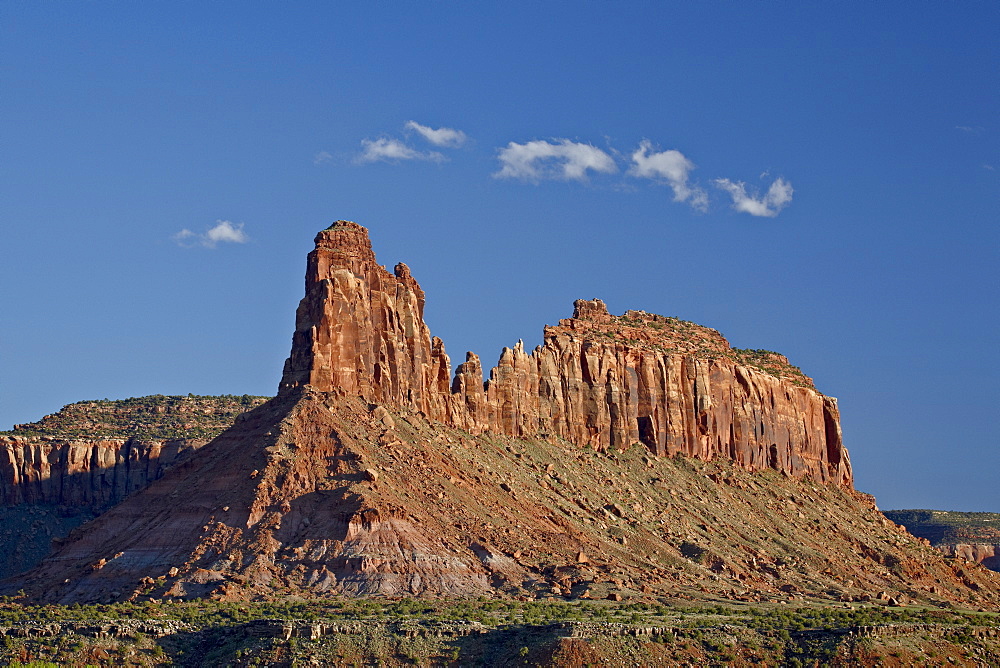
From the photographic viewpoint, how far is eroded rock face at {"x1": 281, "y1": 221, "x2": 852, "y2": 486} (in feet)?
419

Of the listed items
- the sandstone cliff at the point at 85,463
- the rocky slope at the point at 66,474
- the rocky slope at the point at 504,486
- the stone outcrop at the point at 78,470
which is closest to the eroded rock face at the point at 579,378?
the rocky slope at the point at 504,486

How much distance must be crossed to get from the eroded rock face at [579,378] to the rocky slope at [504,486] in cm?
20

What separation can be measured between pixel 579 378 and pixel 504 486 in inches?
1185

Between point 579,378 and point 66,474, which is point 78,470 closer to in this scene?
point 66,474

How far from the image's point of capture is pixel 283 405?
12500cm

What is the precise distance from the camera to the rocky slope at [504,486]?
362 ft

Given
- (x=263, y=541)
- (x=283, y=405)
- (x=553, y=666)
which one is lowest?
(x=553, y=666)

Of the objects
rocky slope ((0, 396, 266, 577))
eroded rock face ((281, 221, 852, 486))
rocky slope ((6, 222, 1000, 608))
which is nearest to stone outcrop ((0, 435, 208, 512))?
rocky slope ((0, 396, 266, 577))

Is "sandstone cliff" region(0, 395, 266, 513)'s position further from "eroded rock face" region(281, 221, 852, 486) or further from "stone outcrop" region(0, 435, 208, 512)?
"eroded rock face" region(281, 221, 852, 486)

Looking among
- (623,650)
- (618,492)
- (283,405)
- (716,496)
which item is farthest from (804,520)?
(623,650)

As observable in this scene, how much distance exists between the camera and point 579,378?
155125 mm

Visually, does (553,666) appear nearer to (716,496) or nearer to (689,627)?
(689,627)

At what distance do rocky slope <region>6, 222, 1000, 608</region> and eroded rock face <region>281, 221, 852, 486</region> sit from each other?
0.65ft

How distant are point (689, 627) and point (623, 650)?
6551mm
